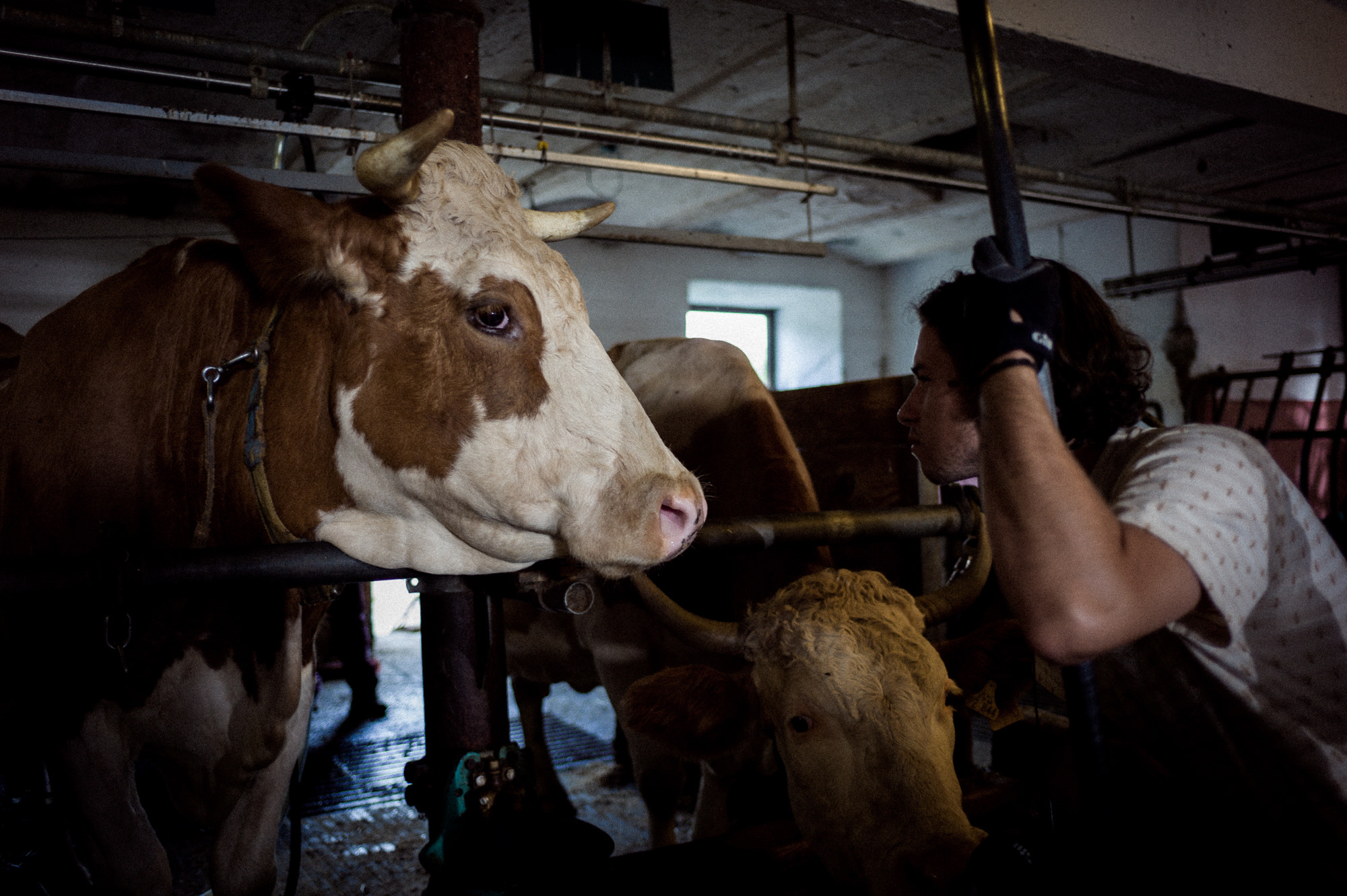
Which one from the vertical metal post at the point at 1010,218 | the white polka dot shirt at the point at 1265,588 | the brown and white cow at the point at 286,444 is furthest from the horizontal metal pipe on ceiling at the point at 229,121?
the white polka dot shirt at the point at 1265,588

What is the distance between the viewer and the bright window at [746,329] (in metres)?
9.84

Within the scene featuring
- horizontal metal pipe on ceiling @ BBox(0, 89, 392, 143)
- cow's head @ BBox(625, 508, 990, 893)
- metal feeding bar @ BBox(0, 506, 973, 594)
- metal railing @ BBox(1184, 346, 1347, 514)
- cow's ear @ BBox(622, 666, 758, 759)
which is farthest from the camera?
metal railing @ BBox(1184, 346, 1347, 514)

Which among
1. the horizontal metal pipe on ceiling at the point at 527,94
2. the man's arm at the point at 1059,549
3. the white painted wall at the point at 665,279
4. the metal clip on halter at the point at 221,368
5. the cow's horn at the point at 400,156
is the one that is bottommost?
the man's arm at the point at 1059,549

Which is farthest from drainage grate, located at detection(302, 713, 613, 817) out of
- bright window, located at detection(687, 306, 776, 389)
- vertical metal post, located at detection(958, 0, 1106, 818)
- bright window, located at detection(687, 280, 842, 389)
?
bright window, located at detection(687, 280, 842, 389)

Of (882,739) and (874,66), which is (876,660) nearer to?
(882,739)

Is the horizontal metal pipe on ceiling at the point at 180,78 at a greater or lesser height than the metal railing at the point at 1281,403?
greater

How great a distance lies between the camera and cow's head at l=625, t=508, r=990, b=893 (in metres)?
1.65

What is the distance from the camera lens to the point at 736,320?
1002cm

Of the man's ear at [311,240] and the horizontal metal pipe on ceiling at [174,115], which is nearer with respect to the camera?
the man's ear at [311,240]

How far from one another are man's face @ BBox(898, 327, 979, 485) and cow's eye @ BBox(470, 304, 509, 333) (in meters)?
0.81

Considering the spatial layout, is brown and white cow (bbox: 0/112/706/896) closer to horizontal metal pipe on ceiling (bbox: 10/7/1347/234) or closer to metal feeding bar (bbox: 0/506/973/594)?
metal feeding bar (bbox: 0/506/973/594)

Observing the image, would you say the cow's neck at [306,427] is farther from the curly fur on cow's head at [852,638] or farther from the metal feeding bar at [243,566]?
the curly fur on cow's head at [852,638]

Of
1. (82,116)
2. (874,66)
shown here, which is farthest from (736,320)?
(82,116)

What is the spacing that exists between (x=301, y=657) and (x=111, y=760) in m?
0.43
